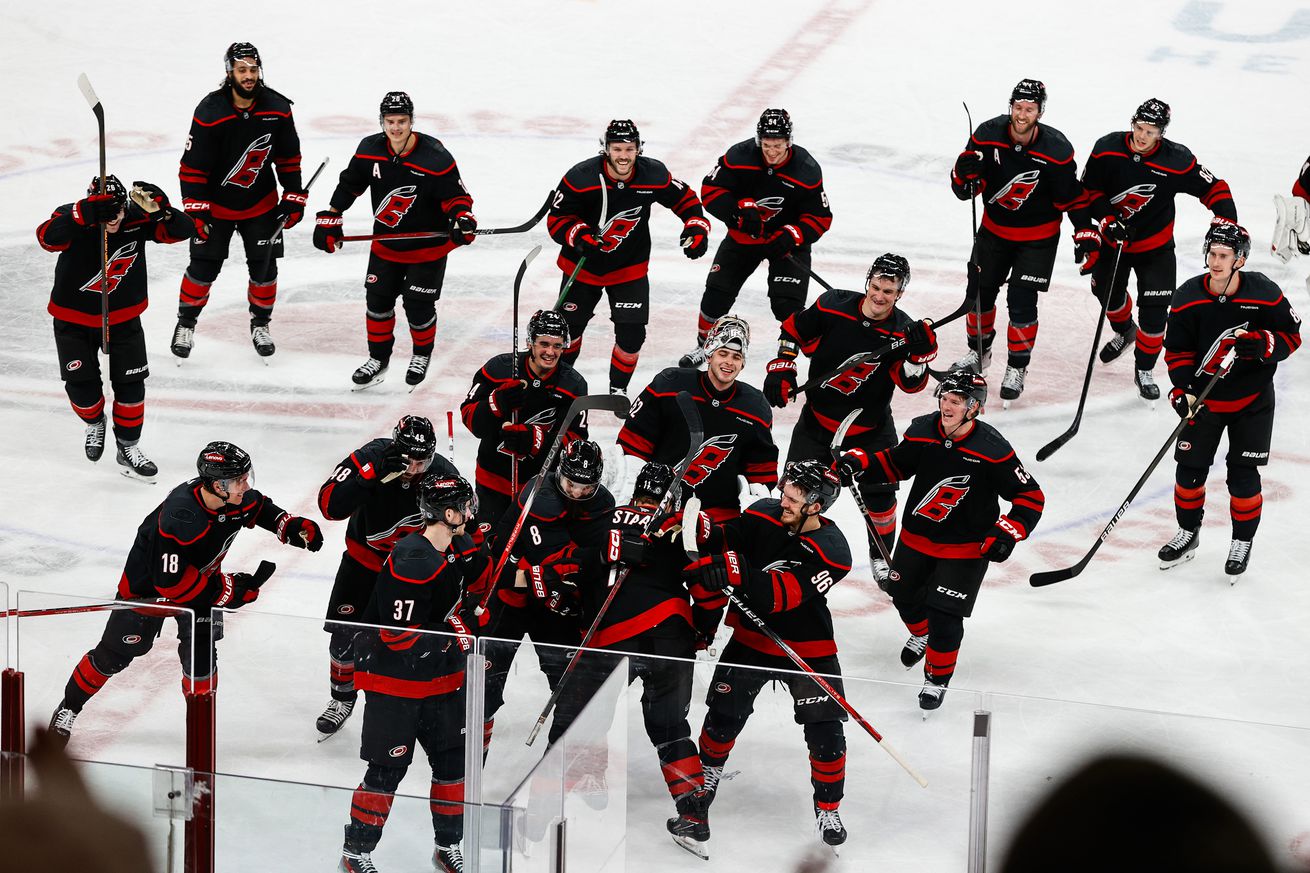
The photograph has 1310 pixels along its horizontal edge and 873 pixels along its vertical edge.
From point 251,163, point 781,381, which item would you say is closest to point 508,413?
point 781,381

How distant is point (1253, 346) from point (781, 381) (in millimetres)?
1307

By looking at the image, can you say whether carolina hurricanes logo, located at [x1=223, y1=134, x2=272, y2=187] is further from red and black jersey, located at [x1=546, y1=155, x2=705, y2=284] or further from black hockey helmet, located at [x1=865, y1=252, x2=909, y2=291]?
black hockey helmet, located at [x1=865, y1=252, x2=909, y2=291]

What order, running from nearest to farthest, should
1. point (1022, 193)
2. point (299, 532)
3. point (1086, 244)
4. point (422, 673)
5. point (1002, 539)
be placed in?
point (422, 673) < point (299, 532) < point (1002, 539) < point (1086, 244) < point (1022, 193)

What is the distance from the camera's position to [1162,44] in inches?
396

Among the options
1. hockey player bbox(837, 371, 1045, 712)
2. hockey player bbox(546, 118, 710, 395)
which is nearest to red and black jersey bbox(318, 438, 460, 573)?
hockey player bbox(837, 371, 1045, 712)

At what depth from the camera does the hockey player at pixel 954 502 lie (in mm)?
4578

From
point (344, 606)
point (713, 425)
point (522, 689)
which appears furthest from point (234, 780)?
point (713, 425)

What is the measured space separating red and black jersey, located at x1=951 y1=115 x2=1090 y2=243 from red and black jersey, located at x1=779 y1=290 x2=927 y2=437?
1.10 metres

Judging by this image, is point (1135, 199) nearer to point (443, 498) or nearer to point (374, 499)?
point (374, 499)

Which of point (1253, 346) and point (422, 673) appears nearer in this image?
point (422, 673)

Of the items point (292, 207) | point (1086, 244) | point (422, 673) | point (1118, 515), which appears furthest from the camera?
point (292, 207)

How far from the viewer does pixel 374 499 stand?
446 cm

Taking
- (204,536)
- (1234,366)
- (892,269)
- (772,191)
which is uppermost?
(772,191)

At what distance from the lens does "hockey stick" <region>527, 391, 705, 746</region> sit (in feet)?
11.3
